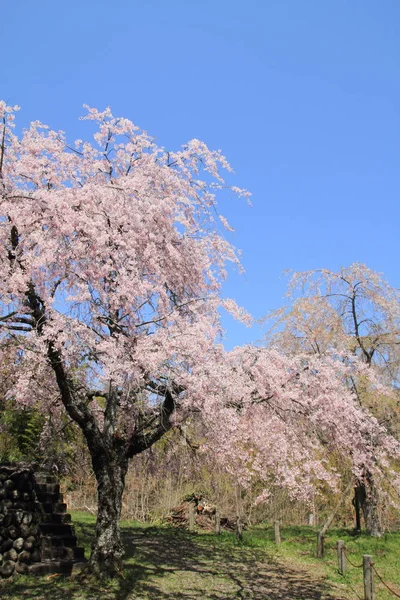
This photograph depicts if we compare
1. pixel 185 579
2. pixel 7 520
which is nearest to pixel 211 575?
pixel 185 579

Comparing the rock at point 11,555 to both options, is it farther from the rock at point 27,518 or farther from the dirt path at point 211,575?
the dirt path at point 211,575

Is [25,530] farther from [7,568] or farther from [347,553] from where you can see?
[347,553]

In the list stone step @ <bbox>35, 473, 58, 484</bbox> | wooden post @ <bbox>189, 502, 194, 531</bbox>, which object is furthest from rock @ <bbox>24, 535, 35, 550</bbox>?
wooden post @ <bbox>189, 502, 194, 531</bbox>

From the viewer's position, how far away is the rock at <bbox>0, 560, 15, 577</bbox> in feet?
29.3

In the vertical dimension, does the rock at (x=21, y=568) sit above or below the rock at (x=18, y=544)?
below

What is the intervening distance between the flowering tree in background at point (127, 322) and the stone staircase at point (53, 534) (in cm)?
93

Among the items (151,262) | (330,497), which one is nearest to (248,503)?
(330,497)

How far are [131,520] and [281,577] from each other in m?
12.4

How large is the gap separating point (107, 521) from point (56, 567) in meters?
1.31

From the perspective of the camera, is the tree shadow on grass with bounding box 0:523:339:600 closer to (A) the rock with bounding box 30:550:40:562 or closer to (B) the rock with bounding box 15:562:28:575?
(B) the rock with bounding box 15:562:28:575

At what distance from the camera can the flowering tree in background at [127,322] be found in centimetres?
866

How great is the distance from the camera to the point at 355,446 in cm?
1130

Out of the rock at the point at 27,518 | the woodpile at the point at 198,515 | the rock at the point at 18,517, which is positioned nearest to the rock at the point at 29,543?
the rock at the point at 27,518

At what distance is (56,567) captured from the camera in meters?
9.62
